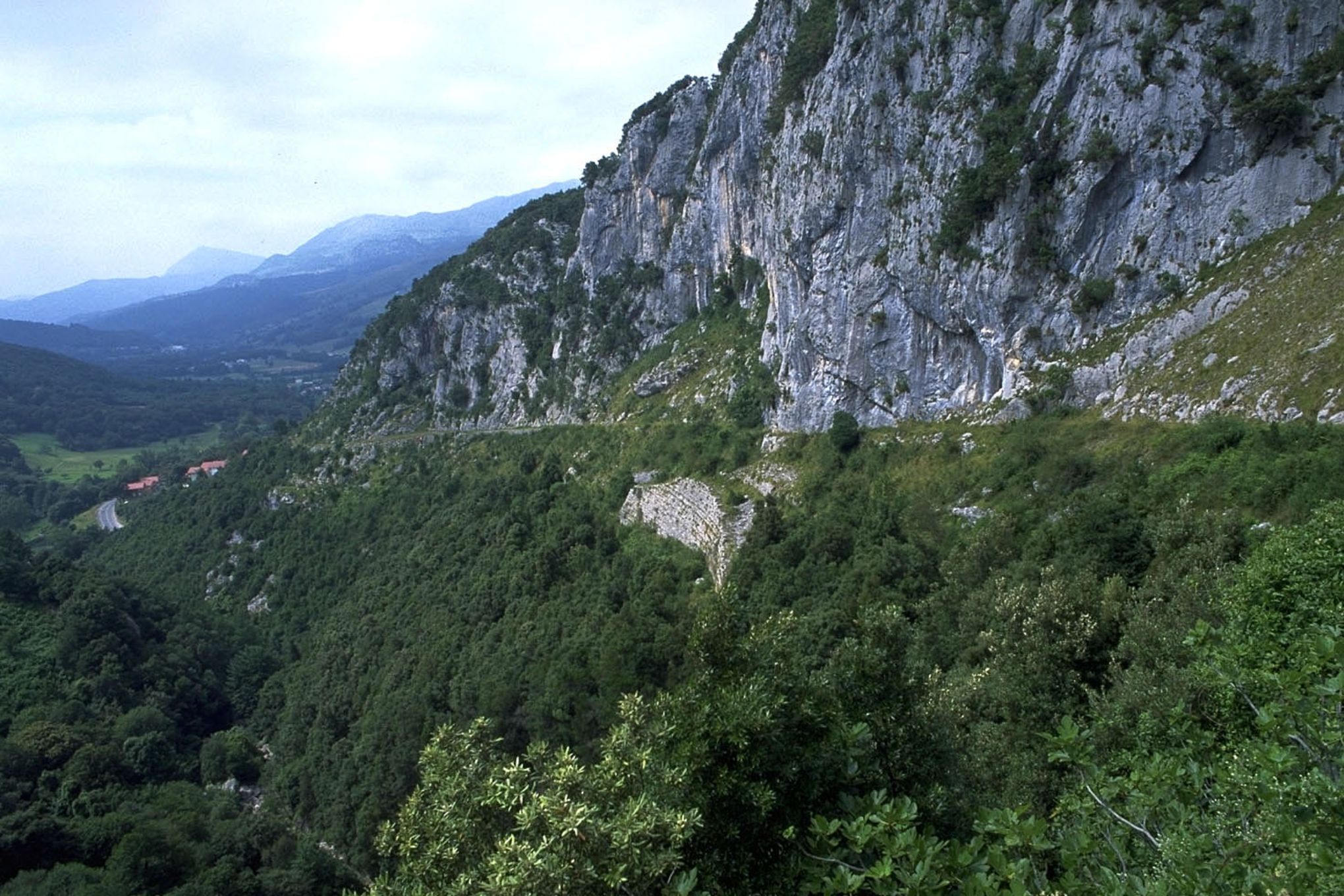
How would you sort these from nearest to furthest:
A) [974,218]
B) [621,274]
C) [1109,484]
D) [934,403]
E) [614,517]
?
[1109,484] → [974,218] → [934,403] → [614,517] → [621,274]

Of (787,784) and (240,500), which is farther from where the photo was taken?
(240,500)

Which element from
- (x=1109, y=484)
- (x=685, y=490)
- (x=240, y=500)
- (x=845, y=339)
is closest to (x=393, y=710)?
(x=685, y=490)

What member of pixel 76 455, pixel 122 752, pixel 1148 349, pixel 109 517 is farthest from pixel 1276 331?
pixel 76 455

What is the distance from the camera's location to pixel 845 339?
122 ft

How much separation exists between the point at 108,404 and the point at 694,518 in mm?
172826

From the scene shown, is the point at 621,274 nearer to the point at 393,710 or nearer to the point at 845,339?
the point at 845,339

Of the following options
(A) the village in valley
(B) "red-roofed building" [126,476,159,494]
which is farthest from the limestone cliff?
(B) "red-roofed building" [126,476,159,494]

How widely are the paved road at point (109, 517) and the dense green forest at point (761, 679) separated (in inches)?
1357

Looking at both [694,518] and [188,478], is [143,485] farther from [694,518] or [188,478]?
[694,518]

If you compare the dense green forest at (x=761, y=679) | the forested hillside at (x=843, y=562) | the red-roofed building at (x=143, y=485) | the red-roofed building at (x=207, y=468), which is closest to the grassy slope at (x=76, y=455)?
the red-roofed building at (x=143, y=485)

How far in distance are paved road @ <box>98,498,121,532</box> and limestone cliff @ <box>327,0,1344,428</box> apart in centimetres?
8033

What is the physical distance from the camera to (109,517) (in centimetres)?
9550

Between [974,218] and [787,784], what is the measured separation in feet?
94.8

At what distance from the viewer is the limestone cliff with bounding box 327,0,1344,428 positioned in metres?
26.0
